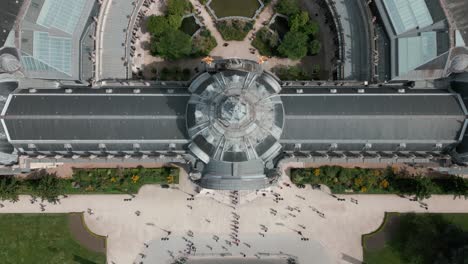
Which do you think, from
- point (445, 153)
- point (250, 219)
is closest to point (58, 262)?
point (250, 219)

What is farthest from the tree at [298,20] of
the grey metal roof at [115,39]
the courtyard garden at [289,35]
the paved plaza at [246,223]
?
the grey metal roof at [115,39]

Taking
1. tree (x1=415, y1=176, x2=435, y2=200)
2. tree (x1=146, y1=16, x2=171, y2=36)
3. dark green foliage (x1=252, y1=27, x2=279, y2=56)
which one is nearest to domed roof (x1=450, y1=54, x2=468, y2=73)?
tree (x1=415, y1=176, x2=435, y2=200)

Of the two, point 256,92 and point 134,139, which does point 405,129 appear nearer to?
point 256,92

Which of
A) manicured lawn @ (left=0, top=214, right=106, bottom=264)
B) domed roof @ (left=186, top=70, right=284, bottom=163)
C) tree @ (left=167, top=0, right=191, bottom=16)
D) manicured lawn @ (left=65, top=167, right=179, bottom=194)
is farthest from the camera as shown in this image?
manicured lawn @ (left=0, top=214, right=106, bottom=264)

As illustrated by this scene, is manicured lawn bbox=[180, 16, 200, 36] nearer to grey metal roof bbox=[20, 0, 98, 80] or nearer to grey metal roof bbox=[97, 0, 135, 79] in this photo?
grey metal roof bbox=[97, 0, 135, 79]

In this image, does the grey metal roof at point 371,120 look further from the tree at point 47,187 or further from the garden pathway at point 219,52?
the tree at point 47,187

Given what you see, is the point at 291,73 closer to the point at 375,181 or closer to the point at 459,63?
the point at 375,181

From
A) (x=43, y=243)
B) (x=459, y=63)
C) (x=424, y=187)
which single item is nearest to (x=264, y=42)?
(x=459, y=63)
